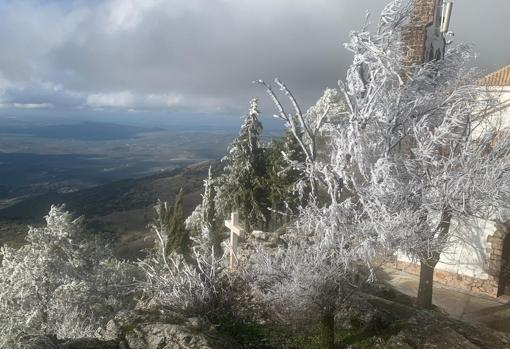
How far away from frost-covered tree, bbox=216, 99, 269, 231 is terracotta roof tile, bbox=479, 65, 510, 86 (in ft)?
42.0

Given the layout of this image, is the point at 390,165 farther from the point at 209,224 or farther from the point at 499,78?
the point at 209,224

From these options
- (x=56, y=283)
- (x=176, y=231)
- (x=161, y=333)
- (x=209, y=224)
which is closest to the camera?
(x=161, y=333)

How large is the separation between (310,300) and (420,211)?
2876 mm

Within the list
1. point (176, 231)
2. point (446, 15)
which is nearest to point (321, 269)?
point (446, 15)

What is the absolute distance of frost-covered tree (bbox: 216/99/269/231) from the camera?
2555cm

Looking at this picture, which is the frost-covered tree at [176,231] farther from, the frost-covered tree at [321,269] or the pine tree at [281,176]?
the frost-covered tree at [321,269]

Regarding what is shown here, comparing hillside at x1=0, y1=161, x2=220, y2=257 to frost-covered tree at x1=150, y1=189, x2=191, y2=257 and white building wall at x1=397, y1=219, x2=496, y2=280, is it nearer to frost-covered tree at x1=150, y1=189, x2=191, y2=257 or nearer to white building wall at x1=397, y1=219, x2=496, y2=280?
frost-covered tree at x1=150, y1=189, x2=191, y2=257

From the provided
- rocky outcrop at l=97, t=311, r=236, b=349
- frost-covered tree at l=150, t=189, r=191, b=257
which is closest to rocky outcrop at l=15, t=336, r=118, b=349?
rocky outcrop at l=97, t=311, r=236, b=349

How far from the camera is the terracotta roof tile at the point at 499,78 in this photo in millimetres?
16375

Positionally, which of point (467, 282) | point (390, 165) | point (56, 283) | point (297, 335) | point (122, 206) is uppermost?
point (390, 165)

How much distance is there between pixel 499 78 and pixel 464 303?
32.6 ft

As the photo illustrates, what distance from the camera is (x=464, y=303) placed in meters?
13.2

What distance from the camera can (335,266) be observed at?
7938mm

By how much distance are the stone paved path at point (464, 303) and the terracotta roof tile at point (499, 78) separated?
782cm
